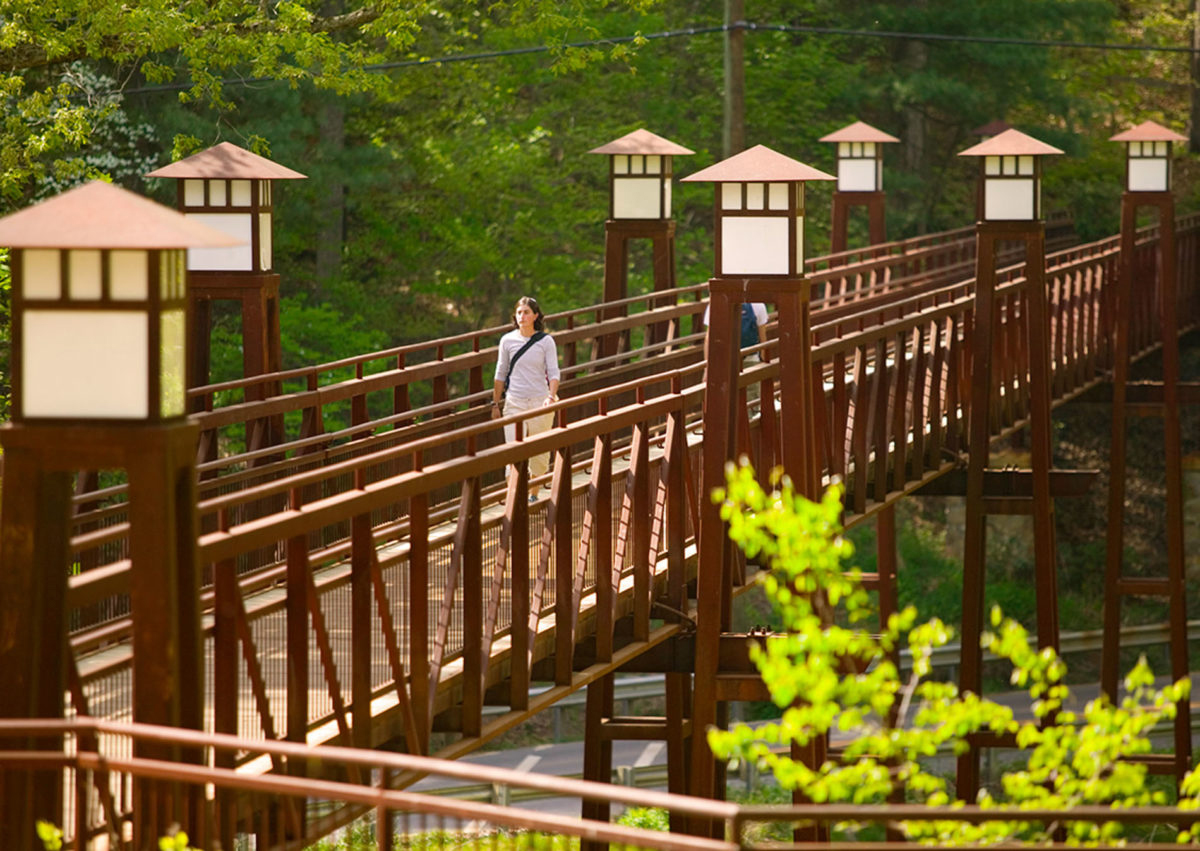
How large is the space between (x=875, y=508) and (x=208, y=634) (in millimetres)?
7808

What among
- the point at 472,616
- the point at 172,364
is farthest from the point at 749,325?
the point at 172,364

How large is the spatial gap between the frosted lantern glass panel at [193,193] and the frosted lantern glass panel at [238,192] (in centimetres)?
19

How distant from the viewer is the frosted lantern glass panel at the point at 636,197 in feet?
54.7

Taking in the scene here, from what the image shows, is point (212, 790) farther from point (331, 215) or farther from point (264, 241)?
point (331, 215)

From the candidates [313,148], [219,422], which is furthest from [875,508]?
[313,148]

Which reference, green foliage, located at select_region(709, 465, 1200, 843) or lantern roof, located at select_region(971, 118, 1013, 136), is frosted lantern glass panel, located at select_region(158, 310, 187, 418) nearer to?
green foliage, located at select_region(709, 465, 1200, 843)

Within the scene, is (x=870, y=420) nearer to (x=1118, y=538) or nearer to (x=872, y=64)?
(x=1118, y=538)

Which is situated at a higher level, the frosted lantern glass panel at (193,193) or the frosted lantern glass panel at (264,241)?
the frosted lantern glass panel at (193,193)

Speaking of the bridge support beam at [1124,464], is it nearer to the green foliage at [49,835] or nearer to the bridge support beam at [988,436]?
the bridge support beam at [988,436]

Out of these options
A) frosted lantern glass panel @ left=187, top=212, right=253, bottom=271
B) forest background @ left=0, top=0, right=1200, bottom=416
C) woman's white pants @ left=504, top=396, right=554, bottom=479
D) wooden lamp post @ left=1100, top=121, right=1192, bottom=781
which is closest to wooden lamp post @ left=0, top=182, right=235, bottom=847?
woman's white pants @ left=504, top=396, right=554, bottom=479

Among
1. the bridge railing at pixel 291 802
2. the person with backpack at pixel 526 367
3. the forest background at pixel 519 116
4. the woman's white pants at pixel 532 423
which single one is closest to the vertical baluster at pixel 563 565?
the woman's white pants at pixel 532 423

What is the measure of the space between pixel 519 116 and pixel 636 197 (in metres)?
12.3

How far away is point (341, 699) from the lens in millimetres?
7301

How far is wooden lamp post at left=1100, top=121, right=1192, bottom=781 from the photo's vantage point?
1972 centimetres
